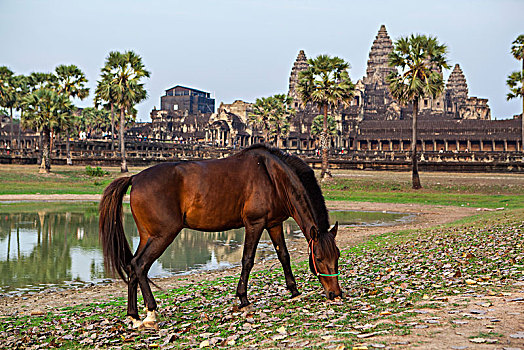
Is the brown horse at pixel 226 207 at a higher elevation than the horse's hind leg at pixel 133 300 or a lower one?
higher

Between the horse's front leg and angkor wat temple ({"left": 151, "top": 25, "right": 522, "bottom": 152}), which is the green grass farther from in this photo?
angkor wat temple ({"left": 151, "top": 25, "right": 522, "bottom": 152})

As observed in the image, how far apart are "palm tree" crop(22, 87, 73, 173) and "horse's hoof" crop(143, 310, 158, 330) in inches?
2203

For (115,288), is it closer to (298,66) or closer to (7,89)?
(7,89)

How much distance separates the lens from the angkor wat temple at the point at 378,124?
108500mm

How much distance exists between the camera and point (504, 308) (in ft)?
24.2

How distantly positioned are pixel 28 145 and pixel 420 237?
386 ft

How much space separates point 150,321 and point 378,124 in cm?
11680

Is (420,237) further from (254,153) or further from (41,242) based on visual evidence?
(41,242)

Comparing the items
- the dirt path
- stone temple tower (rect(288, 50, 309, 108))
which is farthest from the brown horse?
stone temple tower (rect(288, 50, 309, 108))

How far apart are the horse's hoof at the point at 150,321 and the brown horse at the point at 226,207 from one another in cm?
37

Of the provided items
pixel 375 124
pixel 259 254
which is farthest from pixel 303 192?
pixel 375 124

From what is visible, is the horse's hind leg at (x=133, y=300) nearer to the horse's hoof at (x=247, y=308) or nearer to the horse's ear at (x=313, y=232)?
the horse's hoof at (x=247, y=308)

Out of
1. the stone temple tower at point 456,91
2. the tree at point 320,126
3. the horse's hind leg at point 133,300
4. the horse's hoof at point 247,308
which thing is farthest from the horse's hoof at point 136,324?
the stone temple tower at point 456,91

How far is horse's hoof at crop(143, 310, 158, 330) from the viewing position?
8.77 meters
